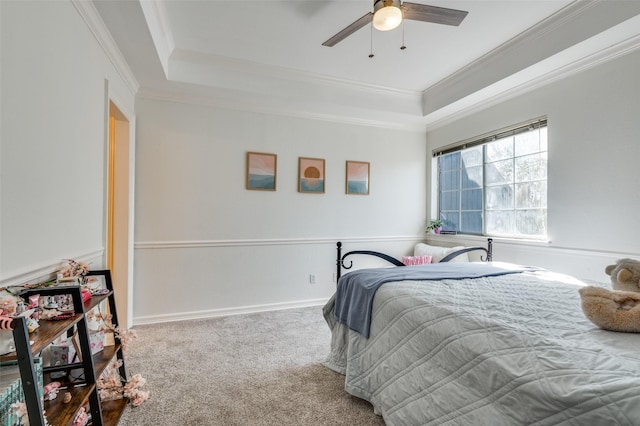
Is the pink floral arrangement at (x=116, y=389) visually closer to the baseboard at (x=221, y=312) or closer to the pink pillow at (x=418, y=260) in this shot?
the baseboard at (x=221, y=312)

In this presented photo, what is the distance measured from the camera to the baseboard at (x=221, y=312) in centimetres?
329

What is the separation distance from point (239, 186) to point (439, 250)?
2.65 meters

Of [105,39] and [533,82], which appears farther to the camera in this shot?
[533,82]

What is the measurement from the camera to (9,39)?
1.25 meters

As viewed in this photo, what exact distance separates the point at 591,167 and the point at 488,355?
2.47m

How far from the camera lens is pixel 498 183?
144 inches

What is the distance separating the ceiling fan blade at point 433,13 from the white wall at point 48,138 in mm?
1935

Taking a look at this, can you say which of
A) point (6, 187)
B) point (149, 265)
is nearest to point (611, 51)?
point (6, 187)

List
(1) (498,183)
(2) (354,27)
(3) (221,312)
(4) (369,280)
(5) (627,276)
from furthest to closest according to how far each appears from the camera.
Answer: (1) (498,183), (3) (221,312), (2) (354,27), (4) (369,280), (5) (627,276)

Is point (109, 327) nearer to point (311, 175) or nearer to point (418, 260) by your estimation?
point (311, 175)

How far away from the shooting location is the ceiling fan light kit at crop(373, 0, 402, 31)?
186 cm

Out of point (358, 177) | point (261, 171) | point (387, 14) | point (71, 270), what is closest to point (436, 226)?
point (358, 177)

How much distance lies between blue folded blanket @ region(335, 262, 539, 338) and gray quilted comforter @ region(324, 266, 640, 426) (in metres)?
0.07

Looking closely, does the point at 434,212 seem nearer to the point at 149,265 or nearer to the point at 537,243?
the point at 537,243
